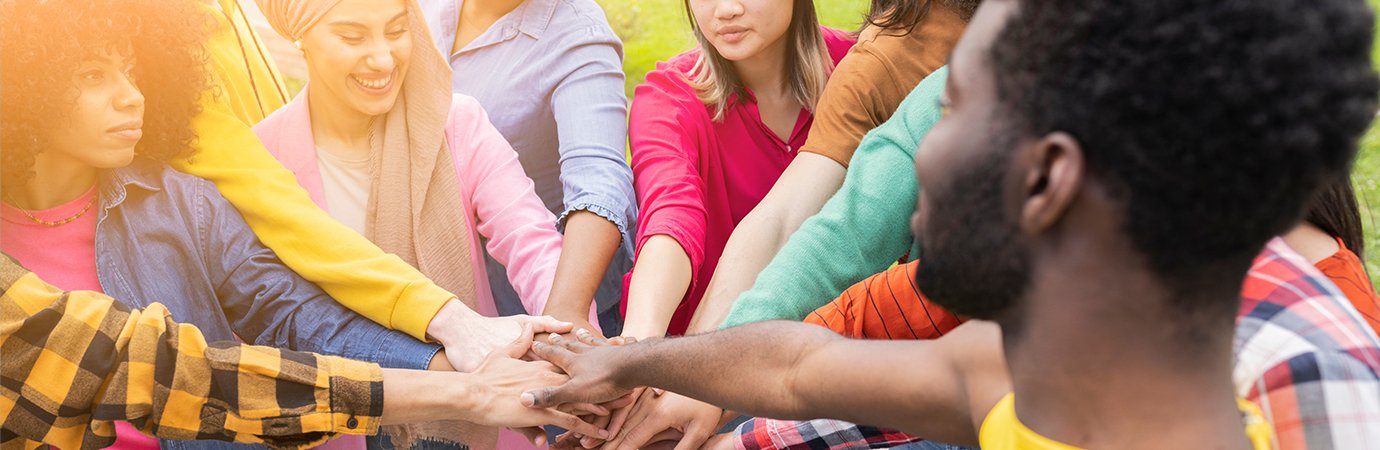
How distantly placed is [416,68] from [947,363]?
5.19 feet

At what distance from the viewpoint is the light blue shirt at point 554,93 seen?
9.46 feet

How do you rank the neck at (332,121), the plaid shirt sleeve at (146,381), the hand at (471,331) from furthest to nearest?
the neck at (332,121)
the hand at (471,331)
the plaid shirt sleeve at (146,381)

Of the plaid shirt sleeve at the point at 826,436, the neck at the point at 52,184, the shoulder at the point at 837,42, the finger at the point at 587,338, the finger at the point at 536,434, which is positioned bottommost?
the finger at the point at 536,434

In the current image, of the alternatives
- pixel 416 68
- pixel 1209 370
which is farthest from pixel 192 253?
pixel 1209 370

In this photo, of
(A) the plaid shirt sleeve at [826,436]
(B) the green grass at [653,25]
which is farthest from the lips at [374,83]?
(B) the green grass at [653,25]

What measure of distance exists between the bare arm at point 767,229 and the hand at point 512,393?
31 cm

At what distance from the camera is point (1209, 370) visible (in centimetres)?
119

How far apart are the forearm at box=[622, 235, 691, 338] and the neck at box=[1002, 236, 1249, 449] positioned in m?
1.31

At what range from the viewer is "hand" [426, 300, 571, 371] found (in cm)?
235

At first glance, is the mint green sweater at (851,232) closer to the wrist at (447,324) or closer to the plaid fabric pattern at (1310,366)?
the wrist at (447,324)

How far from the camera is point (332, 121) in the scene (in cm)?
275

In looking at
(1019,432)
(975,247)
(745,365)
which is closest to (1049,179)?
(975,247)

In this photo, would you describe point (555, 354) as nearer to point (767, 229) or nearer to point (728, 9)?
point (767, 229)

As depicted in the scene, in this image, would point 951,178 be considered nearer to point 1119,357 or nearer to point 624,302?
point 1119,357
